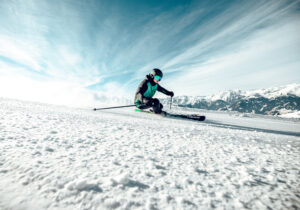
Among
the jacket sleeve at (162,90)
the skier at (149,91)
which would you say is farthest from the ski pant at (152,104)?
the jacket sleeve at (162,90)

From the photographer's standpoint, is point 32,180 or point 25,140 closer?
point 32,180

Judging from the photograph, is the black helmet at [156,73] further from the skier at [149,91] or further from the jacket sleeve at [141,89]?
the jacket sleeve at [141,89]

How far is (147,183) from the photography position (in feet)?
5.12

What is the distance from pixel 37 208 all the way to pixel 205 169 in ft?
6.63

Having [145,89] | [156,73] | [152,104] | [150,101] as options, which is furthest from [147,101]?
[156,73]

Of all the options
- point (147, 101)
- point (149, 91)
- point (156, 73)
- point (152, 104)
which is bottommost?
point (152, 104)

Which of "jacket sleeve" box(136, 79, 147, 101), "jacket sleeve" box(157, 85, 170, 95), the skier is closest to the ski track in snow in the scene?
the skier

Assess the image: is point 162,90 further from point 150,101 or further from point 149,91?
point 150,101

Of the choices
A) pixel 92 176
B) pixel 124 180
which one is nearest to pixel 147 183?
pixel 124 180

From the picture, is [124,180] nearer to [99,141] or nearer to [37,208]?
[37,208]

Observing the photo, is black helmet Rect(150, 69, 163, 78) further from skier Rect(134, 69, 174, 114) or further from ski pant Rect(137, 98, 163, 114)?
ski pant Rect(137, 98, 163, 114)

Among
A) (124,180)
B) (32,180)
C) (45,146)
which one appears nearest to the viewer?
(32,180)

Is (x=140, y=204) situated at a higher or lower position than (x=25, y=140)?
lower

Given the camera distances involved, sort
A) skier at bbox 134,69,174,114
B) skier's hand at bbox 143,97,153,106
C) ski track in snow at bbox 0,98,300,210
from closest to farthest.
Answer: ski track in snow at bbox 0,98,300,210 < skier's hand at bbox 143,97,153,106 < skier at bbox 134,69,174,114
